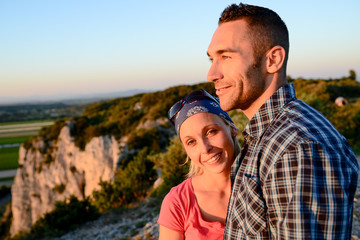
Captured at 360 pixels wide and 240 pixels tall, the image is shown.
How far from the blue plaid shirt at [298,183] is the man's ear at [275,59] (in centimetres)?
28

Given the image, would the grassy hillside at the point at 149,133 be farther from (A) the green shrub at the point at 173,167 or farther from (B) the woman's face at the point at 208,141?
(B) the woman's face at the point at 208,141

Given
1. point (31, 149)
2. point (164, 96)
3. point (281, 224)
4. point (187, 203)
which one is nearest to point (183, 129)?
point (187, 203)

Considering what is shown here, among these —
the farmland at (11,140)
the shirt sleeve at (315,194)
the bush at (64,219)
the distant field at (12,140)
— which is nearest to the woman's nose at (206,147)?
the shirt sleeve at (315,194)

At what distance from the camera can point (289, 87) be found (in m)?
1.73

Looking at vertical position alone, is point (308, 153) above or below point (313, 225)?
above

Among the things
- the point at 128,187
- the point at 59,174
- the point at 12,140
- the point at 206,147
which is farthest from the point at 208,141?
the point at 12,140

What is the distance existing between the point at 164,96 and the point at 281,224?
23.3 meters

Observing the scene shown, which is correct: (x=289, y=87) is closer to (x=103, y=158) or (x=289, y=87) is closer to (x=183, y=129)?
(x=183, y=129)

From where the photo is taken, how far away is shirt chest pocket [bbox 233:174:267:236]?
1374 millimetres

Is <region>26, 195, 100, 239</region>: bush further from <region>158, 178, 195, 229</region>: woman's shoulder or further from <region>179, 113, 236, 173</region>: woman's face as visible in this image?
<region>179, 113, 236, 173</region>: woman's face

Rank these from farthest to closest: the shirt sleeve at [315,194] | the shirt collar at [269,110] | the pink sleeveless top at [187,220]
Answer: the pink sleeveless top at [187,220] < the shirt collar at [269,110] < the shirt sleeve at [315,194]

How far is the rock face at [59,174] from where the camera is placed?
2053cm

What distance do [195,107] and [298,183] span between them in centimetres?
131

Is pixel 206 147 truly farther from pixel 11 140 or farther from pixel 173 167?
pixel 11 140
